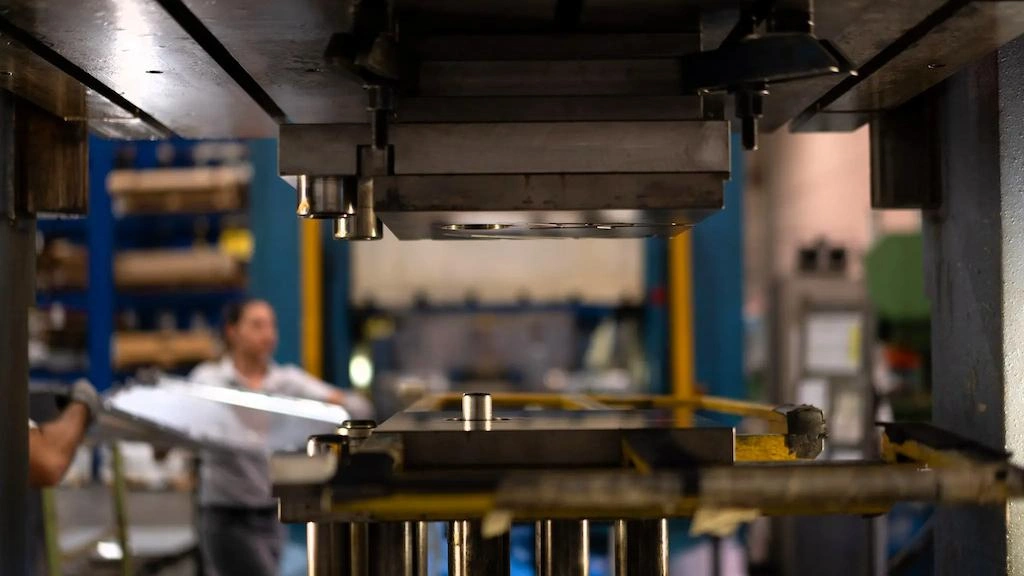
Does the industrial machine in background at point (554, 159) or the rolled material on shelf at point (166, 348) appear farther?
the rolled material on shelf at point (166, 348)

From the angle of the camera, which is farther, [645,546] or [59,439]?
[59,439]

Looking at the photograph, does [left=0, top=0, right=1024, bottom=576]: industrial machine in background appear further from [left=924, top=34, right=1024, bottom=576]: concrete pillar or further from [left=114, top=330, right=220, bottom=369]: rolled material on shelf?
[left=114, top=330, right=220, bottom=369]: rolled material on shelf

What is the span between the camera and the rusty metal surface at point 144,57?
1.39 m

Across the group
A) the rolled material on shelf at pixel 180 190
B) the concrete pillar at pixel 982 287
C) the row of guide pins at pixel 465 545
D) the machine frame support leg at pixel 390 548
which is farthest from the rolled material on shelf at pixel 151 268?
the concrete pillar at pixel 982 287

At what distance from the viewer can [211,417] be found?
3221 mm

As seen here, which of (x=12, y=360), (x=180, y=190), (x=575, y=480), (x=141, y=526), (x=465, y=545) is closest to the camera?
(x=575, y=480)

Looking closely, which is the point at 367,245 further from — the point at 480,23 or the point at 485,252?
the point at 480,23

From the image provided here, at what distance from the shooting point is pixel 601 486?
3.89ft

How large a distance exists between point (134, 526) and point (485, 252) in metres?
2.59

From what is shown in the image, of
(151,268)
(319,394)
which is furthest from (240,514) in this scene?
(151,268)

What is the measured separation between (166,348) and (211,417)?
294 centimetres

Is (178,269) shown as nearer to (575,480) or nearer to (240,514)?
(240,514)

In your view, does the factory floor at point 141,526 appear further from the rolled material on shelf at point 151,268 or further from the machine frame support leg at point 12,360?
the machine frame support leg at point 12,360

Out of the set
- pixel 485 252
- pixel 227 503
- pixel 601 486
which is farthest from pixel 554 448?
pixel 485 252
